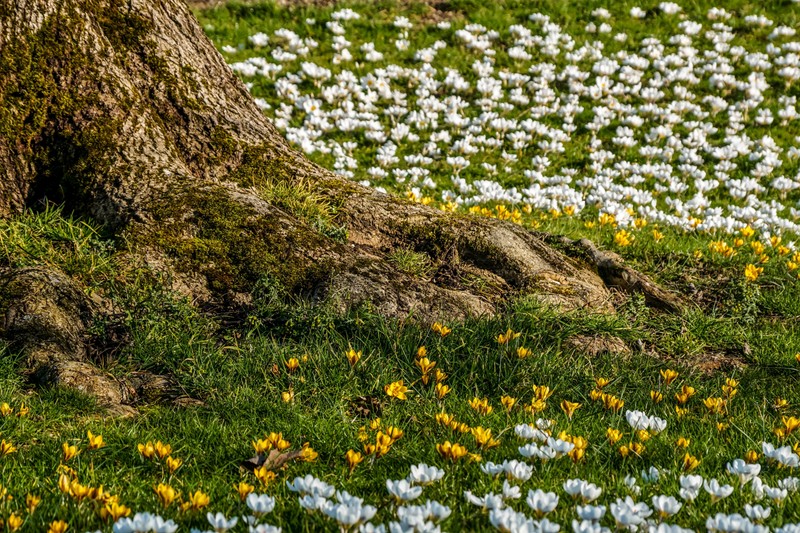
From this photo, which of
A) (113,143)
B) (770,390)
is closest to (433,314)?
(770,390)

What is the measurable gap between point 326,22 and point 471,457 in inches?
486

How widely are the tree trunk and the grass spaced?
21 centimetres

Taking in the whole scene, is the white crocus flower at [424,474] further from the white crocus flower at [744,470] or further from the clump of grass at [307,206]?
the clump of grass at [307,206]

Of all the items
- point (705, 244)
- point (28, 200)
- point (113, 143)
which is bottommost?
point (705, 244)

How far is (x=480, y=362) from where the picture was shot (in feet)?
17.0

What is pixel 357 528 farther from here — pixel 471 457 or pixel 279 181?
pixel 279 181

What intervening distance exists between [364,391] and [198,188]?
204 centimetres

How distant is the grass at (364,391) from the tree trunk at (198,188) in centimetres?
21

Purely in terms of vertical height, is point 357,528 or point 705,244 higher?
point 357,528

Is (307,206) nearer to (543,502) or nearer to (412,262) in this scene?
(412,262)

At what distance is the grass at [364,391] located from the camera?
373cm

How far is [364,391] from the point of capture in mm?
4898

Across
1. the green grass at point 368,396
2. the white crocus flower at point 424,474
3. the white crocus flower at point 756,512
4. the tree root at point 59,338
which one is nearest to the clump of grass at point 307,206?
the green grass at point 368,396

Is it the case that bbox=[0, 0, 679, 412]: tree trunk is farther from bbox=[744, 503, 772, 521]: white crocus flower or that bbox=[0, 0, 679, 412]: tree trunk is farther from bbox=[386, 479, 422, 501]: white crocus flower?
bbox=[744, 503, 772, 521]: white crocus flower
